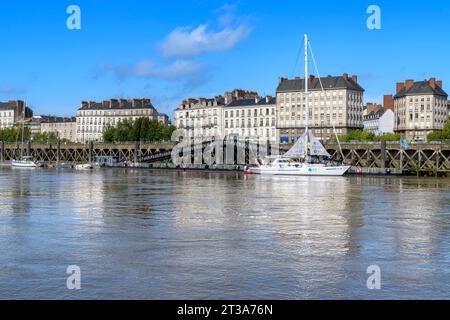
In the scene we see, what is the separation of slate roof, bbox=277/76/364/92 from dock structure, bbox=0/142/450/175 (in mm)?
34085

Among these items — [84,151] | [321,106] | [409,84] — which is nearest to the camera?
Result: [409,84]

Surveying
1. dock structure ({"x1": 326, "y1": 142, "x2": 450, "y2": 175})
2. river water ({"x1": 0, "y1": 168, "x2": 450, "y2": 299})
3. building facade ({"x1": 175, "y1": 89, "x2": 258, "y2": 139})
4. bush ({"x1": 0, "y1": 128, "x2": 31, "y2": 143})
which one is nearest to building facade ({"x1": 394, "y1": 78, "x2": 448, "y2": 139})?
building facade ({"x1": 175, "y1": 89, "x2": 258, "y2": 139})

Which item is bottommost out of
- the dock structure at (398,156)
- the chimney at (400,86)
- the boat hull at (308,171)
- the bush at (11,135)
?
the boat hull at (308,171)

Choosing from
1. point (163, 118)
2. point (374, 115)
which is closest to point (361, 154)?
point (374, 115)

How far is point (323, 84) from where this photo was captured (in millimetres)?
143250

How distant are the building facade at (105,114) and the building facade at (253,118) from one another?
119 feet

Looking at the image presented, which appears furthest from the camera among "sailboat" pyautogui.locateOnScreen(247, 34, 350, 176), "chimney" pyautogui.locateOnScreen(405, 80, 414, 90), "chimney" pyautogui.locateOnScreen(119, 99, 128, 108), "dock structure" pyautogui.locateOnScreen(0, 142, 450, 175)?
"chimney" pyautogui.locateOnScreen(119, 99, 128, 108)

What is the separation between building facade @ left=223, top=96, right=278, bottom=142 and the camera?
150375 mm

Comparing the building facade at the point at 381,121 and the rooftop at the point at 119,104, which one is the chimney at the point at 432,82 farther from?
the rooftop at the point at 119,104

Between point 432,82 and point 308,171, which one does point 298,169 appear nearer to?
point 308,171

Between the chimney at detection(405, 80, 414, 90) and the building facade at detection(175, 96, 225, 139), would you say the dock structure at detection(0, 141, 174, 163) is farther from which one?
the chimney at detection(405, 80, 414, 90)

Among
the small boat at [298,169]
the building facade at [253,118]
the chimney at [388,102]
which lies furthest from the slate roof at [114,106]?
the small boat at [298,169]

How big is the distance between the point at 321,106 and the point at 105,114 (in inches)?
2809

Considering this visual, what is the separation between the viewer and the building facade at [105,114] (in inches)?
7308
